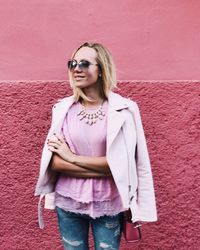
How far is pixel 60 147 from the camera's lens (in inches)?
116

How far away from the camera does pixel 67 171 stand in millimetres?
2947

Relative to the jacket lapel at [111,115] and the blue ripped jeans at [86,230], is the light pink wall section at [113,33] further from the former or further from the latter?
the blue ripped jeans at [86,230]

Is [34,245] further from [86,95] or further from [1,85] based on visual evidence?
[86,95]

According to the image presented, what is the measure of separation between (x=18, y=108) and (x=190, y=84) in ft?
4.06

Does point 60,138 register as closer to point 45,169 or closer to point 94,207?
point 45,169

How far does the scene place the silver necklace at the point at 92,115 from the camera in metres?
2.92

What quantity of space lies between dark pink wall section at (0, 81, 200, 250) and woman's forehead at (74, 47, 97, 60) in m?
0.85

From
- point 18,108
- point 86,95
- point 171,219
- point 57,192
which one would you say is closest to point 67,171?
point 57,192

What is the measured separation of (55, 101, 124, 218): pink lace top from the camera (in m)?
2.89

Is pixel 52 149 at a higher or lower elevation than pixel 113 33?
lower

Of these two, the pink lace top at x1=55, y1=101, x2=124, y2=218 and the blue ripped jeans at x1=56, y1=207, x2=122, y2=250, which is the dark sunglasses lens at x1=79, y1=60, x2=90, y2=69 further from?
the blue ripped jeans at x1=56, y1=207, x2=122, y2=250

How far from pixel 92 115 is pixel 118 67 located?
1.02 m

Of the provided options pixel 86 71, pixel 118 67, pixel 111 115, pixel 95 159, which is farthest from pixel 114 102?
pixel 118 67

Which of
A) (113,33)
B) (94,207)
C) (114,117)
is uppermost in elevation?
(113,33)
